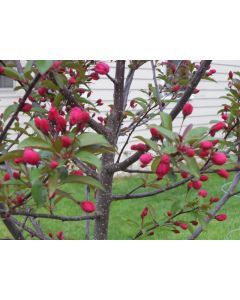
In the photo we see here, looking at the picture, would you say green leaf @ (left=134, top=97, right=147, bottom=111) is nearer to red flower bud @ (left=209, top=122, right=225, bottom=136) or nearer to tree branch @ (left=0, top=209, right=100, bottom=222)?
tree branch @ (left=0, top=209, right=100, bottom=222)

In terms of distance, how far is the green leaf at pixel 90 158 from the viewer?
1.03m

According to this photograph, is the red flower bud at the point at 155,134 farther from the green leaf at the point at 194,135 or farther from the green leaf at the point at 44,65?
the green leaf at the point at 44,65

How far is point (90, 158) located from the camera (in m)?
1.05

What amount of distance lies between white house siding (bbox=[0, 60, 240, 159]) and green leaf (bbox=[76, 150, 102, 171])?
4.27 metres

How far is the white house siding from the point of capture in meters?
6.10

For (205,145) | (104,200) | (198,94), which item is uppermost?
(205,145)

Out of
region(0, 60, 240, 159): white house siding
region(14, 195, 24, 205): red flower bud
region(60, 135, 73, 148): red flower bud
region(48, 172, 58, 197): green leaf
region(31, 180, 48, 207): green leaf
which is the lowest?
region(0, 60, 240, 159): white house siding

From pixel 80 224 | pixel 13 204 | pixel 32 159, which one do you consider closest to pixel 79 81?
pixel 13 204

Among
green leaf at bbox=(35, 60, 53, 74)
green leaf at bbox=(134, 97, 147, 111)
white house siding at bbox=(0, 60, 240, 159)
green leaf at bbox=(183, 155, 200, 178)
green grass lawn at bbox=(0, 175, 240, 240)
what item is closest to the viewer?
green leaf at bbox=(35, 60, 53, 74)

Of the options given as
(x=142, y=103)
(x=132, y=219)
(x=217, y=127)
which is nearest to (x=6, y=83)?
(x=132, y=219)

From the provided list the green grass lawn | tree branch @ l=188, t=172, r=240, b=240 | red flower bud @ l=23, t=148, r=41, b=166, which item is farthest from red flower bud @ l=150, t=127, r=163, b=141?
the green grass lawn

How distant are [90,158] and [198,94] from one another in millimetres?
6712

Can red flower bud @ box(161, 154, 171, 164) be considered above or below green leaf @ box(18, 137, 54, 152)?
below

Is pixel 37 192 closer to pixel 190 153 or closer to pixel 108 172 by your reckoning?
pixel 190 153
